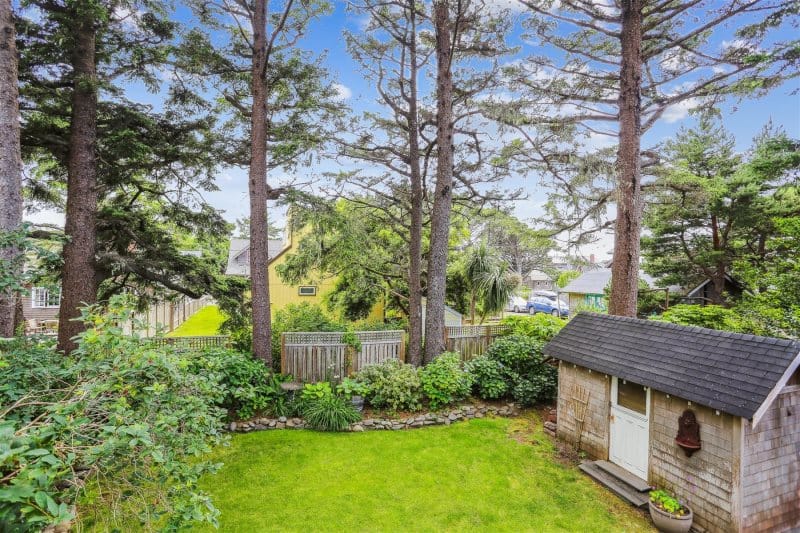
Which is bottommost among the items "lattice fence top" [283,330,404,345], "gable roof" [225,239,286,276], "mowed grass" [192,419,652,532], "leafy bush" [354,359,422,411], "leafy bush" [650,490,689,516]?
"mowed grass" [192,419,652,532]

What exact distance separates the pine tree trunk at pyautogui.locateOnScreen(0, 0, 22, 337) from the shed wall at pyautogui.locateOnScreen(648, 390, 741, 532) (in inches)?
361

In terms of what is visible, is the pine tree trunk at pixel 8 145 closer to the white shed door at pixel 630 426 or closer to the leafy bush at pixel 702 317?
the white shed door at pixel 630 426

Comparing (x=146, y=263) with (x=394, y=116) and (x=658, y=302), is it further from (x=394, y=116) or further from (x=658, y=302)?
(x=658, y=302)

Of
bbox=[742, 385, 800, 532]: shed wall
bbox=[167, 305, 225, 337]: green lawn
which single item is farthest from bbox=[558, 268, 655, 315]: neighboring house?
bbox=[167, 305, 225, 337]: green lawn

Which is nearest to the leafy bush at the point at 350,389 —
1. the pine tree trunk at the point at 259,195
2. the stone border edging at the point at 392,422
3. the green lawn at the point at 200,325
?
the stone border edging at the point at 392,422

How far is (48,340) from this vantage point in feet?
14.8

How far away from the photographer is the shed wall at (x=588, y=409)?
19.9ft

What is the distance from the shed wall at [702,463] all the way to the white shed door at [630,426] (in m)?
0.13

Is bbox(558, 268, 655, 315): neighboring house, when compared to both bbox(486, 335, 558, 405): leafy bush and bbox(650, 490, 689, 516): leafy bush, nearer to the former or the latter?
bbox(486, 335, 558, 405): leafy bush

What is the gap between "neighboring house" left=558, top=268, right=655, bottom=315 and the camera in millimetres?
18798

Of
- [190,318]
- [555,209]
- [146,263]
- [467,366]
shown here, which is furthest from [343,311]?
[190,318]

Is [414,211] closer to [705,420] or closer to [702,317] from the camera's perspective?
[705,420]

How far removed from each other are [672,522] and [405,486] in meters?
3.51

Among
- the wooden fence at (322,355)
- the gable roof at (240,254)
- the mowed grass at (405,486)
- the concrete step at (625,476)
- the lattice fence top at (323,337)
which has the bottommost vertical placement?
the mowed grass at (405,486)
